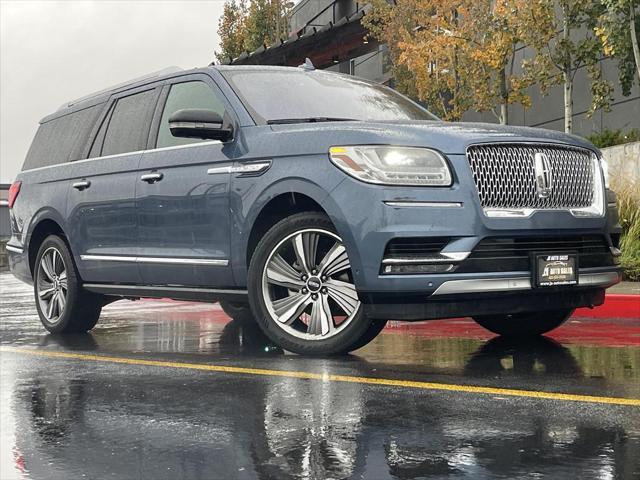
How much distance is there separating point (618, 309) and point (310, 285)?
423cm

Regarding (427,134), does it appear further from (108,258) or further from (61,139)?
(61,139)

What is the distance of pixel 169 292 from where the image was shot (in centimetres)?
793

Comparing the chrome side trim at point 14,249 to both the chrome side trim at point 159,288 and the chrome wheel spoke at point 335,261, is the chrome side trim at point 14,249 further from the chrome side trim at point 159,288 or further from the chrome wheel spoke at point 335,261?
the chrome wheel spoke at point 335,261

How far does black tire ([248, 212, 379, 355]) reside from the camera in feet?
21.8

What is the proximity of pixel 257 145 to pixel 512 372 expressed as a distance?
230 centimetres

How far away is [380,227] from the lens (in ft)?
20.4

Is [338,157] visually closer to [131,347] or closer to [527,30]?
[131,347]

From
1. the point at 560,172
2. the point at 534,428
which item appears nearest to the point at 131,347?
the point at 560,172

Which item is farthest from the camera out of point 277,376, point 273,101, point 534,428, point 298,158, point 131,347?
point 131,347

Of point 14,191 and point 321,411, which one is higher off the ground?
point 14,191

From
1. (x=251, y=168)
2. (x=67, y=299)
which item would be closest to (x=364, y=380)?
(x=251, y=168)

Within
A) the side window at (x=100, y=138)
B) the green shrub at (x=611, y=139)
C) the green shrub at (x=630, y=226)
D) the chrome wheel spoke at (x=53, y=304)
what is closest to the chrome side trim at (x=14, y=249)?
the chrome wheel spoke at (x=53, y=304)

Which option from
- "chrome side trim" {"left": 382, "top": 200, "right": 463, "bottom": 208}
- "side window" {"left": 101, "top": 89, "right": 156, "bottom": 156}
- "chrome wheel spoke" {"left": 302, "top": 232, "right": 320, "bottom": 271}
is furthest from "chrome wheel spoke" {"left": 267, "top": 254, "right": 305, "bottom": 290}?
"side window" {"left": 101, "top": 89, "right": 156, "bottom": 156}

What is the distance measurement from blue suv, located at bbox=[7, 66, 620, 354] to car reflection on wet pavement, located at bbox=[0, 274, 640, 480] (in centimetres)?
44
